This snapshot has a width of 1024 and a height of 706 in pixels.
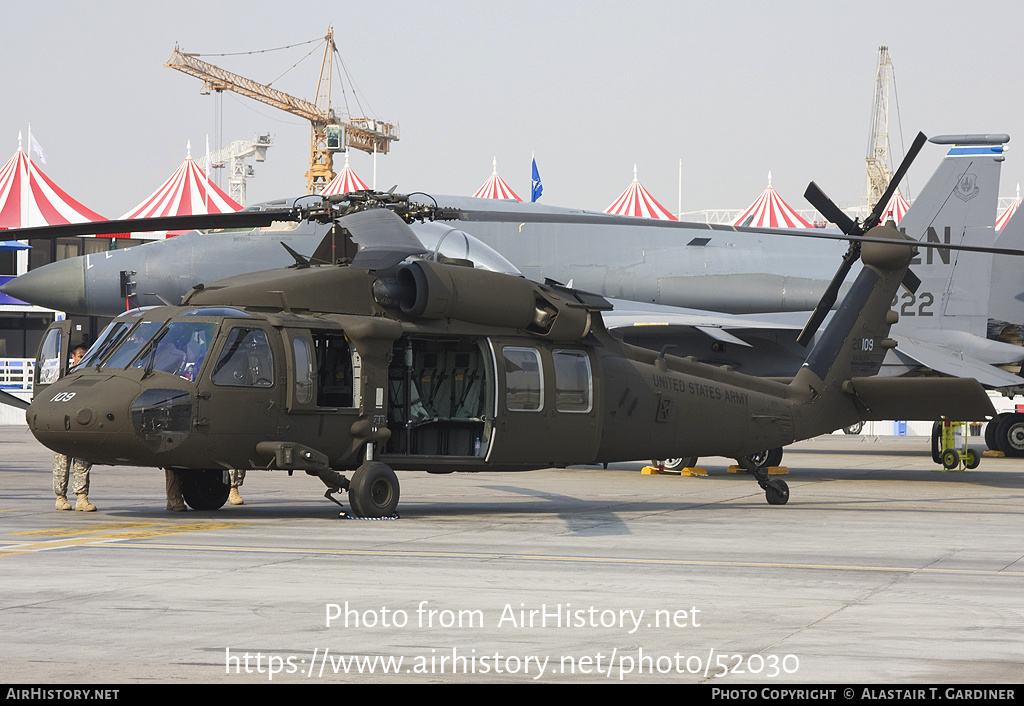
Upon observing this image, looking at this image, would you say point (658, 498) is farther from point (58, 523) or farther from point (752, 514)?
point (58, 523)

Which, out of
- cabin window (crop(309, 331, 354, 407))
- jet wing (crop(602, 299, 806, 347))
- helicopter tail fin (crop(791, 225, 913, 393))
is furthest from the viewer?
jet wing (crop(602, 299, 806, 347))

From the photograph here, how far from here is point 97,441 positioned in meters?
11.8

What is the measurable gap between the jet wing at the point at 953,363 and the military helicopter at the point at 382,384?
6.83 m

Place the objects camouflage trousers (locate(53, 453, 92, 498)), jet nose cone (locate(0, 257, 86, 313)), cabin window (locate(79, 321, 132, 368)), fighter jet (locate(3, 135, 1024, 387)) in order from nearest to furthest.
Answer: cabin window (locate(79, 321, 132, 368)) < camouflage trousers (locate(53, 453, 92, 498)) < fighter jet (locate(3, 135, 1024, 387)) < jet nose cone (locate(0, 257, 86, 313))

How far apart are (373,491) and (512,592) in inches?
196

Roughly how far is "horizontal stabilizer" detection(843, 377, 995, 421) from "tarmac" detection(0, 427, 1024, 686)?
4.50 feet

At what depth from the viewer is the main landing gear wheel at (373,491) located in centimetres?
1300

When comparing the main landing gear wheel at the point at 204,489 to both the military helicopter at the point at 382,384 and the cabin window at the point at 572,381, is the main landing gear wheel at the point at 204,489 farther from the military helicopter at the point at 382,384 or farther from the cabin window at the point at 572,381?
the cabin window at the point at 572,381

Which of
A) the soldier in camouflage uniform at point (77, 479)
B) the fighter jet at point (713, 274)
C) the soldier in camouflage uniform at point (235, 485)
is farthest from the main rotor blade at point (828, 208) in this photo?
the soldier in camouflage uniform at point (77, 479)

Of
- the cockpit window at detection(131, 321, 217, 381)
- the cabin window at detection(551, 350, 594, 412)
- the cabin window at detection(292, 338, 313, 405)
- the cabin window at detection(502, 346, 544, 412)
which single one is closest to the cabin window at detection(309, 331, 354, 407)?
the cabin window at detection(292, 338, 313, 405)

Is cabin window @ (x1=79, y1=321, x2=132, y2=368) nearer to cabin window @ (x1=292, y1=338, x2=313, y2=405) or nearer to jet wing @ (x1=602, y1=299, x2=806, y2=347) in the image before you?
cabin window @ (x1=292, y1=338, x2=313, y2=405)

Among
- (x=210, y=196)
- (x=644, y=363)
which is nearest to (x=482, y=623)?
(x=644, y=363)

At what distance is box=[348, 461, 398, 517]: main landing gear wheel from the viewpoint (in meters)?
13.0

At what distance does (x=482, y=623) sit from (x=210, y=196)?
4962cm
